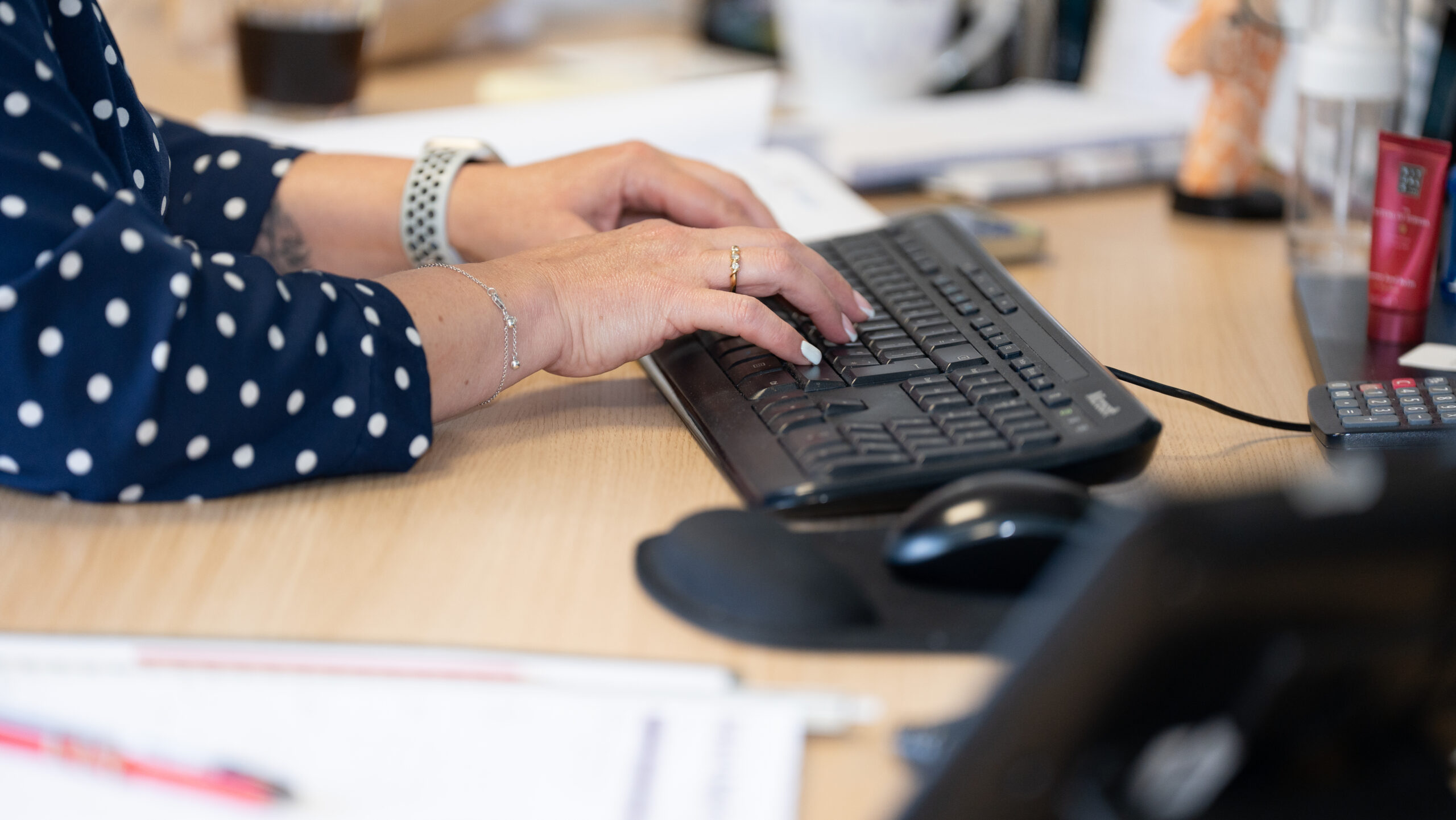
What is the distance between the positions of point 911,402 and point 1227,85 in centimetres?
68

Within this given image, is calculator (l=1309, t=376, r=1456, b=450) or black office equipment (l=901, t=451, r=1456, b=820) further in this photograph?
calculator (l=1309, t=376, r=1456, b=450)

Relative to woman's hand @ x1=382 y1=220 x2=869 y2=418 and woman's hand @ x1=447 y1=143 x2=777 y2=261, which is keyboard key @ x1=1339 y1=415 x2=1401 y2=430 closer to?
woman's hand @ x1=382 y1=220 x2=869 y2=418

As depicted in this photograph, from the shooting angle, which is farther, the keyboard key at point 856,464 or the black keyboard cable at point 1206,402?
the black keyboard cable at point 1206,402

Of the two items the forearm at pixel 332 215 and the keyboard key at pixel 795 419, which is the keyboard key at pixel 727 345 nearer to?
the keyboard key at pixel 795 419

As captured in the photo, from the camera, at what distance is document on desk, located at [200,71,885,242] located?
1.09 m

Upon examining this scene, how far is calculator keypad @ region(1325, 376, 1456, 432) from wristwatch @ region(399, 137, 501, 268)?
569mm

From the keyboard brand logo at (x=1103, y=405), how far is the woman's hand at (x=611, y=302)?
0.50 ft

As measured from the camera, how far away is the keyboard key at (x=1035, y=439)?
0.60 m

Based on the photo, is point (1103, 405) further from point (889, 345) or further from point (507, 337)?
point (507, 337)

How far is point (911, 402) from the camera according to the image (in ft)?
2.14

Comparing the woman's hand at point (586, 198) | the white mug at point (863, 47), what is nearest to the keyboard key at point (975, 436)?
the woman's hand at point (586, 198)

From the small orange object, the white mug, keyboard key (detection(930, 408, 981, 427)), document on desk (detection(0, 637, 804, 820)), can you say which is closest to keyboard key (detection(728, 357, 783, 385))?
keyboard key (detection(930, 408, 981, 427))

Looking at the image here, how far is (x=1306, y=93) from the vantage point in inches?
38.3

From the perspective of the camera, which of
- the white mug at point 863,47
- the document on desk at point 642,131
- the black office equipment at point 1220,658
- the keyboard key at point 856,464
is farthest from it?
the white mug at point 863,47
